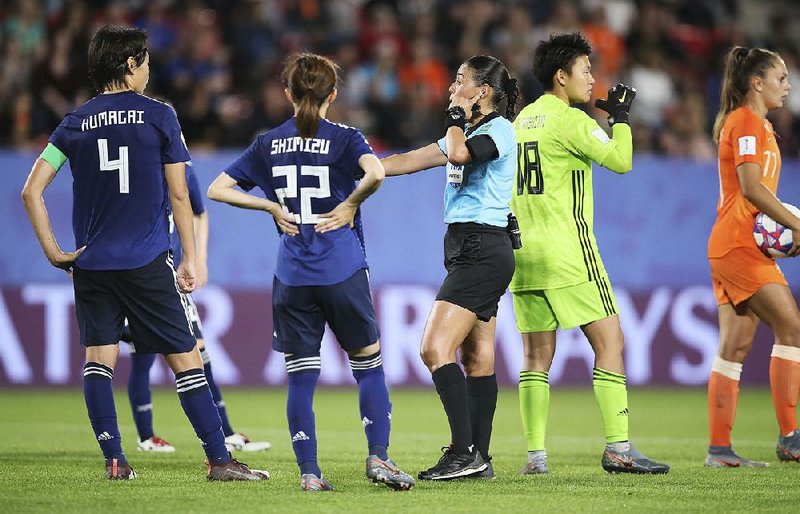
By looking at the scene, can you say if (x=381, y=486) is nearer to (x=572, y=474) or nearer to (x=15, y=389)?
(x=572, y=474)

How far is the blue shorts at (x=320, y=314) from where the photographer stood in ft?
20.5

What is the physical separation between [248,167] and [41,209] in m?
1.19

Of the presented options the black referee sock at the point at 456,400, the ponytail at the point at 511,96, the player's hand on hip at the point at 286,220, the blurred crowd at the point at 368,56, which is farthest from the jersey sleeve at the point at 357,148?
the blurred crowd at the point at 368,56

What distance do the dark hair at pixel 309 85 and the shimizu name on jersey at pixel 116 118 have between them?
36.2 inches

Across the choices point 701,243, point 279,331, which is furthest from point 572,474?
point 701,243

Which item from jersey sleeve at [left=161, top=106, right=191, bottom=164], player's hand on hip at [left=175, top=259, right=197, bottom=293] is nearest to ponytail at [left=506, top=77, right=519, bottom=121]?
jersey sleeve at [left=161, top=106, right=191, bottom=164]

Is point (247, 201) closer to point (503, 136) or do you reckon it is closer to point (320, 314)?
point (320, 314)

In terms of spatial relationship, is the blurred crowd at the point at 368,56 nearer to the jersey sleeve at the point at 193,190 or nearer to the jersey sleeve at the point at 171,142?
the jersey sleeve at the point at 193,190

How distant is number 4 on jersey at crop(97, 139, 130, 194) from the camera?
663 centimetres

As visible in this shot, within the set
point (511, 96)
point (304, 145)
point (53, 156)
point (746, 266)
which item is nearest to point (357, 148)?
point (304, 145)

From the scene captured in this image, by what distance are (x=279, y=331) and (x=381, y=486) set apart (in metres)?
0.97

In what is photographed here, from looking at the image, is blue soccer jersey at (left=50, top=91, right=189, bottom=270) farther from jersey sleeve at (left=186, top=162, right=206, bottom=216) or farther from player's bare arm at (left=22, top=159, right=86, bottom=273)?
jersey sleeve at (left=186, top=162, right=206, bottom=216)

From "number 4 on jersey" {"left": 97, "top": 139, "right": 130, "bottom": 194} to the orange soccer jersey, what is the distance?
360 centimetres

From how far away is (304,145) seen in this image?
6.23m
